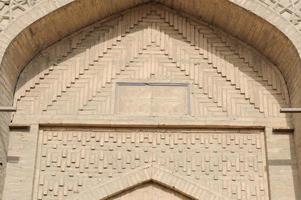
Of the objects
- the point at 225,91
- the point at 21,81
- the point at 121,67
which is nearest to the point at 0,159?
the point at 21,81

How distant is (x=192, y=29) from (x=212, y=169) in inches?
60.8

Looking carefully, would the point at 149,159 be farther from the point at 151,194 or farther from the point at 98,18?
the point at 98,18

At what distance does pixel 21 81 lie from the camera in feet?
18.3

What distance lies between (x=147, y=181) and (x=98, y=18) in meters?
1.82

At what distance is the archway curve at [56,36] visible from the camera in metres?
5.21

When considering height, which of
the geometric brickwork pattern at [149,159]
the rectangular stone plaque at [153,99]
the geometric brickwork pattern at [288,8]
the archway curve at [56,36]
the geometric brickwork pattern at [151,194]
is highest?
the geometric brickwork pattern at [288,8]

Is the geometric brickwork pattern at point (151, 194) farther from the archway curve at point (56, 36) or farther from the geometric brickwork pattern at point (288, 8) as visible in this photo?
the geometric brickwork pattern at point (288, 8)

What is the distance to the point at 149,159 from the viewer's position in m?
5.26

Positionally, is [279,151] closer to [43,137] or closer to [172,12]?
[172,12]

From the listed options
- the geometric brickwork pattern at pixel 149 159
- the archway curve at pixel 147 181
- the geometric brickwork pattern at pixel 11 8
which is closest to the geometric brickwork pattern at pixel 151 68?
the geometric brickwork pattern at pixel 149 159

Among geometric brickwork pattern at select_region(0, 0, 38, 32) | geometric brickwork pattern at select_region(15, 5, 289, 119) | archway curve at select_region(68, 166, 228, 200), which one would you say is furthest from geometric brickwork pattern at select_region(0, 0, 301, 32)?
archway curve at select_region(68, 166, 228, 200)

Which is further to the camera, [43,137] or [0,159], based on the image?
[43,137]

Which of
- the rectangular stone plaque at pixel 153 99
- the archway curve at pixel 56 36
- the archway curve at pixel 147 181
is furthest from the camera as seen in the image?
the rectangular stone plaque at pixel 153 99

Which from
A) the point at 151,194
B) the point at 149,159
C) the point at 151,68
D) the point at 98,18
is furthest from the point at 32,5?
the point at 151,194
